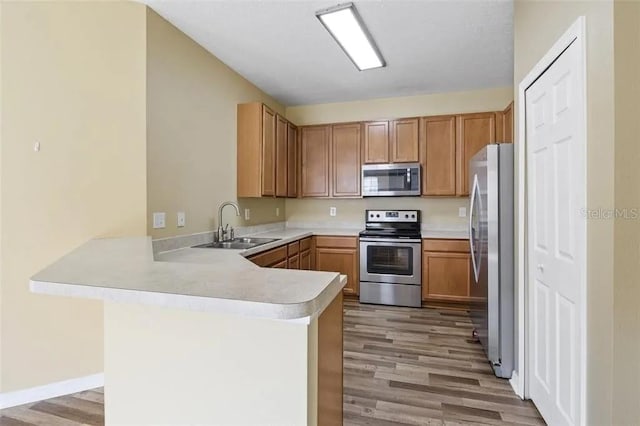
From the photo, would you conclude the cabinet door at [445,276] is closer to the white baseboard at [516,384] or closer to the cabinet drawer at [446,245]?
the cabinet drawer at [446,245]

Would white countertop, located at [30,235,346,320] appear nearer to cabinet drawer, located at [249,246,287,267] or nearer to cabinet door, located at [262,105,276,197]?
cabinet drawer, located at [249,246,287,267]

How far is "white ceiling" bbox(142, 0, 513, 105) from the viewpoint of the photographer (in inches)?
90.8

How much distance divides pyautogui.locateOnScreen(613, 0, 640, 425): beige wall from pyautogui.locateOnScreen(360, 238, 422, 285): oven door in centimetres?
258

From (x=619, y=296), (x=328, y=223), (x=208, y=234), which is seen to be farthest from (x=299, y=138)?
(x=619, y=296)

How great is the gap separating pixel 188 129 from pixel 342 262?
234 centimetres

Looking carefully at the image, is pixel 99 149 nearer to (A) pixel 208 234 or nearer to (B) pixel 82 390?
(A) pixel 208 234

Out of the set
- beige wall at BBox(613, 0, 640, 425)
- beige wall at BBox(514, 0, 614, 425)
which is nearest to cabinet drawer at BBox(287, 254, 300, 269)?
beige wall at BBox(514, 0, 614, 425)

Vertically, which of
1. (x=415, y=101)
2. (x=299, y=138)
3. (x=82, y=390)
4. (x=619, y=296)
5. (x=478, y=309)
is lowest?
(x=82, y=390)

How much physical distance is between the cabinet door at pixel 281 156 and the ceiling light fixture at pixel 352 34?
116 cm

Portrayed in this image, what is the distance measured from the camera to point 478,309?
2646 mm

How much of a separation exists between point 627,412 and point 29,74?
331 cm

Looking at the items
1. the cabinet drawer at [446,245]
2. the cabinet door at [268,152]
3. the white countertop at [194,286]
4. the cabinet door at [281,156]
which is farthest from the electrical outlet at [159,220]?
the cabinet drawer at [446,245]

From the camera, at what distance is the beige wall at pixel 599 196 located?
3.77ft

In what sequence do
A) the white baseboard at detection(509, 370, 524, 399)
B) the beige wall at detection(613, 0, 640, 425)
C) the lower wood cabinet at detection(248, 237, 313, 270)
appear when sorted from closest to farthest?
the beige wall at detection(613, 0, 640, 425)
the white baseboard at detection(509, 370, 524, 399)
the lower wood cabinet at detection(248, 237, 313, 270)
